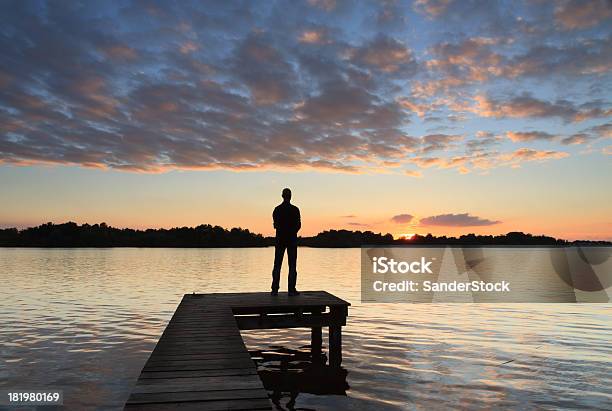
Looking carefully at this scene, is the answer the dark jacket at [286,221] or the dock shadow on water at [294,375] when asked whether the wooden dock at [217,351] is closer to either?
the dock shadow on water at [294,375]

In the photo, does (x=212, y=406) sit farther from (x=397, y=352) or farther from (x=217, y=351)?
(x=397, y=352)

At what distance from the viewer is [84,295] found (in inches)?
1384

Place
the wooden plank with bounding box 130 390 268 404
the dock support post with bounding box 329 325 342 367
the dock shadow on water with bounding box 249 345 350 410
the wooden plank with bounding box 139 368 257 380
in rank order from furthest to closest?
the dock support post with bounding box 329 325 342 367 → the dock shadow on water with bounding box 249 345 350 410 → the wooden plank with bounding box 139 368 257 380 → the wooden plank with bounding box 130 390 268 404

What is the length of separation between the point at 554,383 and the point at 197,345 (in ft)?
32.1

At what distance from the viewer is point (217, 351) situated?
28.9 feet

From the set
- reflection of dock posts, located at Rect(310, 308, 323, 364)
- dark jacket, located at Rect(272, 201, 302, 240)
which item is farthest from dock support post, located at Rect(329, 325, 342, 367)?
dark jacket, located at Rect(272, 201, 302, 240)

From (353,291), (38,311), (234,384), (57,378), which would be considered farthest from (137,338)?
(353,291)

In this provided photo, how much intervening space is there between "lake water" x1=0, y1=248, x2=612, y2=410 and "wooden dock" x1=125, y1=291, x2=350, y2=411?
79.7 inches

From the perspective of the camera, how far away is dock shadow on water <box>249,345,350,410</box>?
1225 cm

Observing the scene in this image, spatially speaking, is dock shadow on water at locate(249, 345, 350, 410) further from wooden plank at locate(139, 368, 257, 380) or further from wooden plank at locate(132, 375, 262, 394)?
wooden plank at locate(132, 375, 262, 394)

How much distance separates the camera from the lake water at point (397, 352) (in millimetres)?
11883

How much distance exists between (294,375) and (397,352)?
4515 millimetres

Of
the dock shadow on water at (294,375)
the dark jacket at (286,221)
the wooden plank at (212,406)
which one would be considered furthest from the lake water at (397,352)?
the wooden plank at (212,406)

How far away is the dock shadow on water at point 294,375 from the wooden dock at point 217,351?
638 millimetres
